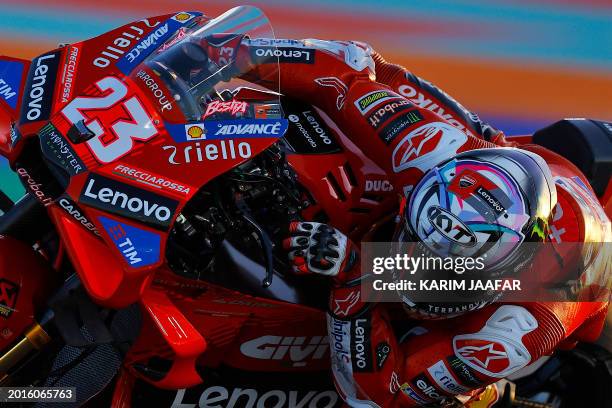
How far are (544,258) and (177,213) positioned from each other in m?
1.27

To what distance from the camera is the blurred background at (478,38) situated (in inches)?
213

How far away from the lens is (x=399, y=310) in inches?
124

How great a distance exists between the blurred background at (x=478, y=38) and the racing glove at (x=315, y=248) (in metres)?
2.84

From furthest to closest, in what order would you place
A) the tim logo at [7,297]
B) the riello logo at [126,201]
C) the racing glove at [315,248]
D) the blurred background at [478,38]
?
the blurred background at [478,38], the racing glove at [315,248], the tim logo at [7,297], the riello logo at [126,201]

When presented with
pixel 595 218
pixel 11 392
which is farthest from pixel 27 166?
pixel 595 218

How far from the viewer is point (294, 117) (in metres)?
3.27

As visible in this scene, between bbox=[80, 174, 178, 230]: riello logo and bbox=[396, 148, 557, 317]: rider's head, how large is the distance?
32.3 inches

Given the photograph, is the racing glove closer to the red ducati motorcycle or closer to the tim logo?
the red ducati motorcycle

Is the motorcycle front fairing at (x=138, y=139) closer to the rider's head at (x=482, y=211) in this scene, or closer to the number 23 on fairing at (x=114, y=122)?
the number 23 on fairing at (x=114, y=122)

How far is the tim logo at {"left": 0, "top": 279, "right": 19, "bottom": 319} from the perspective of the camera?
2582mm

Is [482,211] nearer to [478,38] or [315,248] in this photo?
[315,248]

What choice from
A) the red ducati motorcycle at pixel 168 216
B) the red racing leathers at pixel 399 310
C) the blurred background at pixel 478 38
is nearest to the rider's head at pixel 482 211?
the red racing leathers at pixel 399 310

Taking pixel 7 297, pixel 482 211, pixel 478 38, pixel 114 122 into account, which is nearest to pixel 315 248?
pixel 482 211

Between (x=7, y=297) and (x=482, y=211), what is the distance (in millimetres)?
1358
